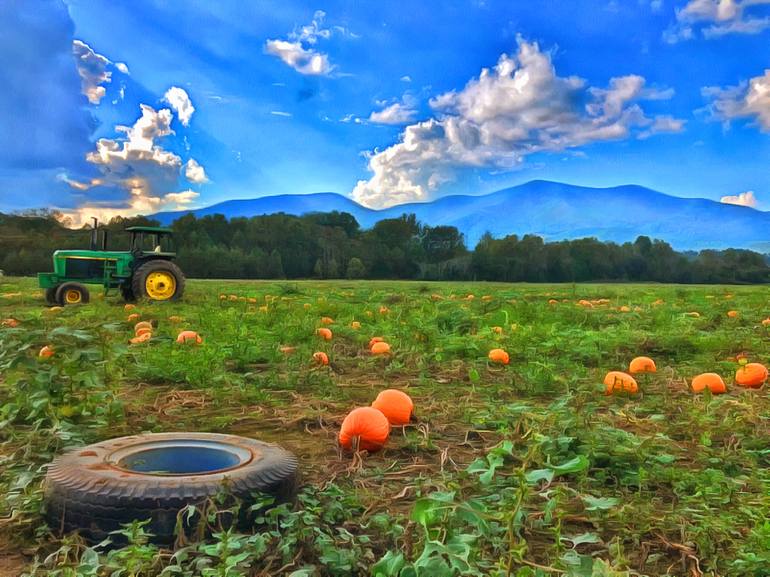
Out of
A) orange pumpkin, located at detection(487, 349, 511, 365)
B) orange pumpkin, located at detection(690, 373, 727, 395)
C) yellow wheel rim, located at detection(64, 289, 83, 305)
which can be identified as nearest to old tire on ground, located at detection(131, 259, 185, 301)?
yellow wheel rim, located at detection(64, 289, 83, 305)

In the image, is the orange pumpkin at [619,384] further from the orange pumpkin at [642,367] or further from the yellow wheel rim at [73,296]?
the yellow wheel rim at [73,296]

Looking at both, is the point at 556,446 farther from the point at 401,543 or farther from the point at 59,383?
the point at 59,383

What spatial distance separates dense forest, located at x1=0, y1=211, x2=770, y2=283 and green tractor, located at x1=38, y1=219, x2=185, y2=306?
27.4 metres

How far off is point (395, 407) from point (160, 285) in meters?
11.3

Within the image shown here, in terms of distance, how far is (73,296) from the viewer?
1360 cm

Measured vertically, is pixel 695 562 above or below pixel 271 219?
below

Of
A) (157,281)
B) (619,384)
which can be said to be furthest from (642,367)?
(157,281)

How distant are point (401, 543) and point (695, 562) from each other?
100 cm

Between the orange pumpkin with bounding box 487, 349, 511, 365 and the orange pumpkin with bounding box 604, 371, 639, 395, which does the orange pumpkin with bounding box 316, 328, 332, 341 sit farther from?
the orange pumpkin with bounding box 604, 371, 639, 395

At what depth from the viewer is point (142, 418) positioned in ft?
13.3

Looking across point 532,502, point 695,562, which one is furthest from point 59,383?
point 695,562

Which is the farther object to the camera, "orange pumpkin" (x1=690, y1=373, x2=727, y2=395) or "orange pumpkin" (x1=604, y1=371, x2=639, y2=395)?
"orange pumpkin" (x1=690, y1=373, x2=727, y2=395)

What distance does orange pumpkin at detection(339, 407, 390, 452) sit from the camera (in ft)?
11.3

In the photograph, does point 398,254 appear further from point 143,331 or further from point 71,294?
point 143,331
